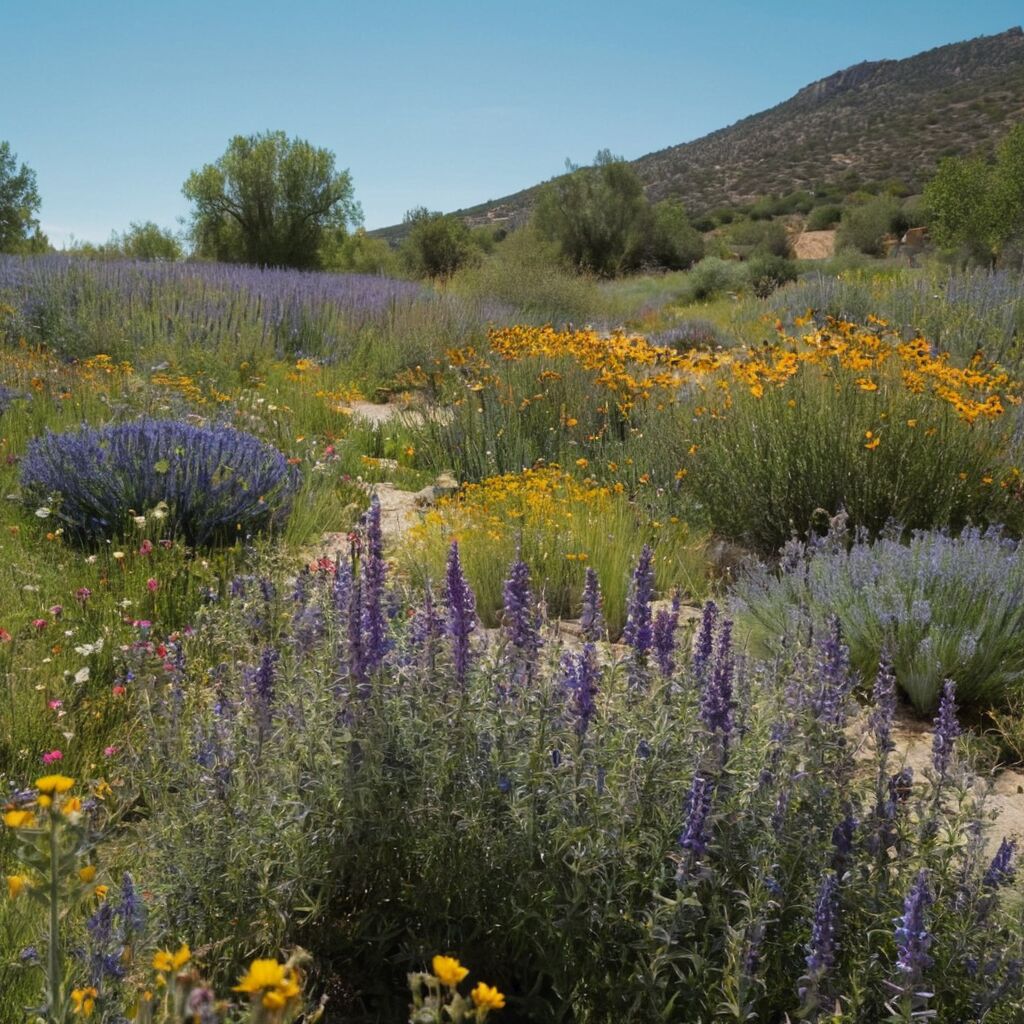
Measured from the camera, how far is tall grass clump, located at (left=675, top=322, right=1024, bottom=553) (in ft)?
16.2

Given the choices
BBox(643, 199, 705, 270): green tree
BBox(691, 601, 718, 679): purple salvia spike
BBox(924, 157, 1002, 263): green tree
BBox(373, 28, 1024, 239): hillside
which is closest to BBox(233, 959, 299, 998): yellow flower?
BBox(691, 601, 718, 679): purple salvia spike

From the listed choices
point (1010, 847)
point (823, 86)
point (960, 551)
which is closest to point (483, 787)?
point (1010, 847)

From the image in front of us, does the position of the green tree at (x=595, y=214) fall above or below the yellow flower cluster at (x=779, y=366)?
above

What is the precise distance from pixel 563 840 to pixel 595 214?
27.5m

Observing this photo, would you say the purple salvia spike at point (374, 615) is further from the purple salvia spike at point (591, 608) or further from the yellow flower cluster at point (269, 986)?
the yellow flower cluster at point (269, 986)

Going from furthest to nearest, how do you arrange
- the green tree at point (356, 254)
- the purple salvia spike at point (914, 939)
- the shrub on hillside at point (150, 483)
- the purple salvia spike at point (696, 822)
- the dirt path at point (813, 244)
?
1. the dirt path at point (813, 244)
2. the green tree at point (356, 254)
3. the shrub on hillside at point (150, 483)
4. the purple salvia spike at point (696, 822)
5. the purple salvia spike at point (914, 939)

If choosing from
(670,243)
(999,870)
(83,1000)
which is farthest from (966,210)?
(83,1000)

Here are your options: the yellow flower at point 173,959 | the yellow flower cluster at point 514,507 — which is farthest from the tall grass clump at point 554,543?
the yellow flower at point 173,959

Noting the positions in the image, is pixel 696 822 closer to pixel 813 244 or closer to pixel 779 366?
pixel 779 366

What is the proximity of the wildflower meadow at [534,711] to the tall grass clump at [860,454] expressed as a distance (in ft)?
0.07

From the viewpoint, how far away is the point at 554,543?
457cm

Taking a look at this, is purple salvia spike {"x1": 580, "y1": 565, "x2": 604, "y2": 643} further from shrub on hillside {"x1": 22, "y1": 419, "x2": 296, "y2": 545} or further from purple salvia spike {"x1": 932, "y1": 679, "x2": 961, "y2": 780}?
shrub on hillside {"x1": 22, "y1": 419, "x2": 296, "y2": 545}

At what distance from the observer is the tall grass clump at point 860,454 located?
493 centimetres

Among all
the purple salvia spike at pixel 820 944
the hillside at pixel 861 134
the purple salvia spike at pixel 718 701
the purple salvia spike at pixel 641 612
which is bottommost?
the purple salvia spike at pixel 820 944
